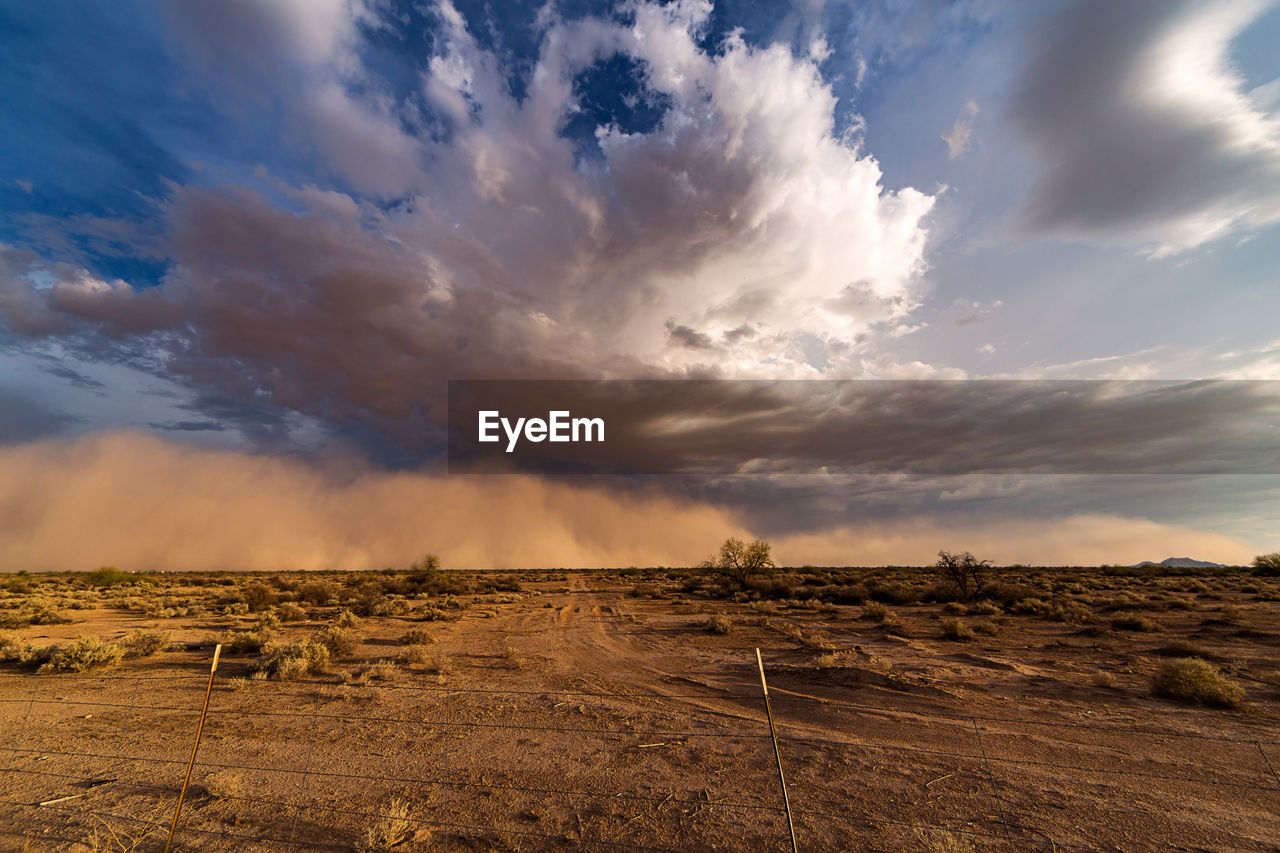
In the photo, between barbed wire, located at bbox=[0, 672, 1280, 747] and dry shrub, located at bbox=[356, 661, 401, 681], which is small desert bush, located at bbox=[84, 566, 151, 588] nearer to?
barbed wire, located at bbox=[0, 672, 1280, 747]

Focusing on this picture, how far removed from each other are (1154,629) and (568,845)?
24157 millimetres

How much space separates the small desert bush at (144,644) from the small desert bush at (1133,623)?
117 feet

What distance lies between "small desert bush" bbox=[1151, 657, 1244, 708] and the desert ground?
0.05 m

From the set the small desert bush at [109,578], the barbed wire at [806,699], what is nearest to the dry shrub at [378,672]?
the barbed wire at [806,699]

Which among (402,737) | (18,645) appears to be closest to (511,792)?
(402,737)

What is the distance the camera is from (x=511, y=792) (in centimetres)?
802

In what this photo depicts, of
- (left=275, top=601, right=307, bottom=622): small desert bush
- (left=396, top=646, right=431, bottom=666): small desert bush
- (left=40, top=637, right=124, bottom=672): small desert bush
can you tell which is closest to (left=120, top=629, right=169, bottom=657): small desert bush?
(left=40, top=637, right=124, bottom=672): small desert bush

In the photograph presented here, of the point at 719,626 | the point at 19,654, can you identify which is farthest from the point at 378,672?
the point at 719,626

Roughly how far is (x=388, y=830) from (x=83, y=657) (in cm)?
1618

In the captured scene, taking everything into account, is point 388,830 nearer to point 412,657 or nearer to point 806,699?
point 806,699

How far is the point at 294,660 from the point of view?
1422cm

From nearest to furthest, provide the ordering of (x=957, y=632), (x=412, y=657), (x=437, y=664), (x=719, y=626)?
(x=437, y=664) → (x=412, y=657) → (x=957, y=632) → (x=719, y=626)

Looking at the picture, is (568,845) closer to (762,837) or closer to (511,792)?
(511,792)

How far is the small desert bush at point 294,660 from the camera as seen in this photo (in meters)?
14.1
